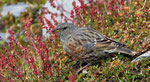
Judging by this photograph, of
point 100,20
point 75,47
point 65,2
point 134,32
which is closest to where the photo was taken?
point 75,47

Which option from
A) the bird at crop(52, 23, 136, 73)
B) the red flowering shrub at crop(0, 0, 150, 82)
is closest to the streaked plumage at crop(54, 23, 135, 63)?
the bird at crop(52, 23, 136, 73)

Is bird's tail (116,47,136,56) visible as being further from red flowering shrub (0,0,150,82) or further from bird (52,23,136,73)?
red flowering shrub (0,0,150,82)

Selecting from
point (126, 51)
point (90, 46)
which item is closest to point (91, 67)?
point (90, 46)

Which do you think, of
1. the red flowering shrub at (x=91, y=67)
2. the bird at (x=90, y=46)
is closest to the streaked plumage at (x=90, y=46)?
the bird at (x=90, y=46)

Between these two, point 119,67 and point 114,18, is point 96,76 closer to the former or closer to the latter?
point 119,67

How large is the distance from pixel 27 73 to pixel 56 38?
1.54 meters

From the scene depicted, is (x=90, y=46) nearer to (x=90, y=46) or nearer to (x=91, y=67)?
(x=90, y=46)

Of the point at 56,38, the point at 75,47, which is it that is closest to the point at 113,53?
the point at 75,47

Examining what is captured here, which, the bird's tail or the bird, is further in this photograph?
the bird

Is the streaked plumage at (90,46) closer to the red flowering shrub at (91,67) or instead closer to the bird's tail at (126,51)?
the bird's tail at (126,51)

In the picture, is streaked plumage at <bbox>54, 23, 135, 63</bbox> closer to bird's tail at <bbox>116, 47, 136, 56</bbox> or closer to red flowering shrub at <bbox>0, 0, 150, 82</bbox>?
bird's tail at <bbox>116, 47, 136, 56</bbox>

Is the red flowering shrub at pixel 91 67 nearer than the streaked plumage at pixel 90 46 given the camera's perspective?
Yes

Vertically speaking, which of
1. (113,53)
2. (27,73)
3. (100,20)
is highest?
(100,20)

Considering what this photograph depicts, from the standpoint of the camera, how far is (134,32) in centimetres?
A: 651
